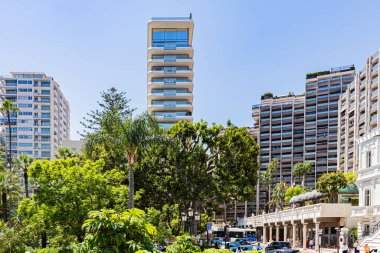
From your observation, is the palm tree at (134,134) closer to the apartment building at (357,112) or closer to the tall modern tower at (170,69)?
the tall modern tower at (170,69)

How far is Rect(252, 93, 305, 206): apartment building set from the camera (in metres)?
126

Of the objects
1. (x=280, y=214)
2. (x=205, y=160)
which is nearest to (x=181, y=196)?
(x=205, y=160)

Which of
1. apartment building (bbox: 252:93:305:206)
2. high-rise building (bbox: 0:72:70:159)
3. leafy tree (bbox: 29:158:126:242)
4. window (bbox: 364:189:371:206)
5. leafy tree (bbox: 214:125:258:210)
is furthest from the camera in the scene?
apartment building (bbox: 252:93:305:206)

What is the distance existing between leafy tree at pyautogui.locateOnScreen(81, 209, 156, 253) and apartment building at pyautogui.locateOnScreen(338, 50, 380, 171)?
7485cm

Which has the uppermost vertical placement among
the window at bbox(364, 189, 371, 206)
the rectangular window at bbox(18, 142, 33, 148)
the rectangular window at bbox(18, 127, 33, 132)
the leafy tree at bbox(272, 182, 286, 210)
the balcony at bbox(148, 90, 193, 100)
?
the balcony at bbox(148, 90, 193, 100)

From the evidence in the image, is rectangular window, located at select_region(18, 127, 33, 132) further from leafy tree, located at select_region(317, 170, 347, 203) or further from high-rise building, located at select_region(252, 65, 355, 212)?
leafy tree, located at select_region(317, 170, 347, 203)

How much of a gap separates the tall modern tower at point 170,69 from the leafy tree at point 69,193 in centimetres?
5111

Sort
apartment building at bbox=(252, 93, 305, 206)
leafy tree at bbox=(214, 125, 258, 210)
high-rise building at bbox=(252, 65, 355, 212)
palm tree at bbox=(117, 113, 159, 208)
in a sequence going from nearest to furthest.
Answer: palm tree at bbox=(117, 113, 159, 208) → leafy tree at bbox=(214, 125, 258, 210) → high-rise building at bbox=(252, 65, 355, 212) → apartment building at bbox=(252, 93, 305, 206)

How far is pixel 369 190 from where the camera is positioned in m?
38.7

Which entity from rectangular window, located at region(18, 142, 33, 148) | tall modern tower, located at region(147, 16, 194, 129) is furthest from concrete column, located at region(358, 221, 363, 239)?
rectangular window, located at region(18, 142, 33, 148)

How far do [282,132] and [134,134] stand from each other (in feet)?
339

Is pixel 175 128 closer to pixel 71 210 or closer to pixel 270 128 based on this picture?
pixel 71 210

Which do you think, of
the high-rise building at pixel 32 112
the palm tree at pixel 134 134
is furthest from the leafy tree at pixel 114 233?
the high-rise building at pixel 32 112

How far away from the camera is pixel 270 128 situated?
130125 mm
